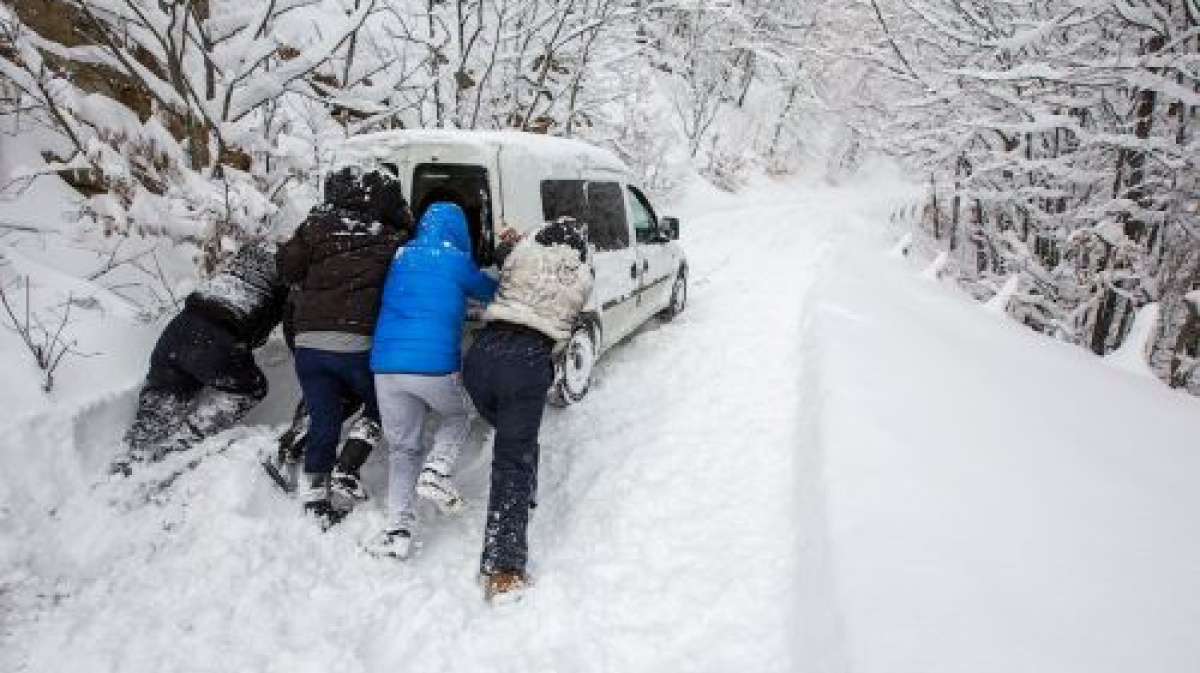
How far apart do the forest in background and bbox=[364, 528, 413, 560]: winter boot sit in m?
2.51

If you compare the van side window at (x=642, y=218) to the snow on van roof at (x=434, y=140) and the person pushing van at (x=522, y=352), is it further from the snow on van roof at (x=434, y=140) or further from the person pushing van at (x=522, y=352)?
the person pushing van at (x=522, y=352)

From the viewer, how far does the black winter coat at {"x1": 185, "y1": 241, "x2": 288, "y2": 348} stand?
417cm

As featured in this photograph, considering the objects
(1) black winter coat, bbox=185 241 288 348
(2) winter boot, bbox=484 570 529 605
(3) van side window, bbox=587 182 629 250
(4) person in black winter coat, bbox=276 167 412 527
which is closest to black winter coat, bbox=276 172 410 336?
(4) person in black winter coat, bbox=276 167 412 527

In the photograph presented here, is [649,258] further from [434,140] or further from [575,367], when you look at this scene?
[434,140]

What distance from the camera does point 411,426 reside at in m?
3.87

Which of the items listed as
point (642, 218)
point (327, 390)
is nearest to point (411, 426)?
point (327, 390)

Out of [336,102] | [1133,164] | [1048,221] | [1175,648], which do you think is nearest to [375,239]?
[336,102]

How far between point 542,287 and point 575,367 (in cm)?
153

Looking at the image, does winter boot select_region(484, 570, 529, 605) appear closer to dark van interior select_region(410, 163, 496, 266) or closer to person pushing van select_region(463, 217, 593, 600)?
person pushing van select_region(463, 217, 593, 600)

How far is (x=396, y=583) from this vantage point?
3484mm

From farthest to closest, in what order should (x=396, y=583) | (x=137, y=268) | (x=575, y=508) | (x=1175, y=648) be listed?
1. (x=137, y=268)
2. (x=575, y=508)
3. (x=396, y=583)
4. (x=1175, y=648)

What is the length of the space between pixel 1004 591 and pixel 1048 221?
8.08m

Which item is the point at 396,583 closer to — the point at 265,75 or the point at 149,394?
the point at 149,394

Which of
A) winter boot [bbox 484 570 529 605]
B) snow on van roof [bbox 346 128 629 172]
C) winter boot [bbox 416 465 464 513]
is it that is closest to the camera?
winter boot [bbox 484 570 529 605]
